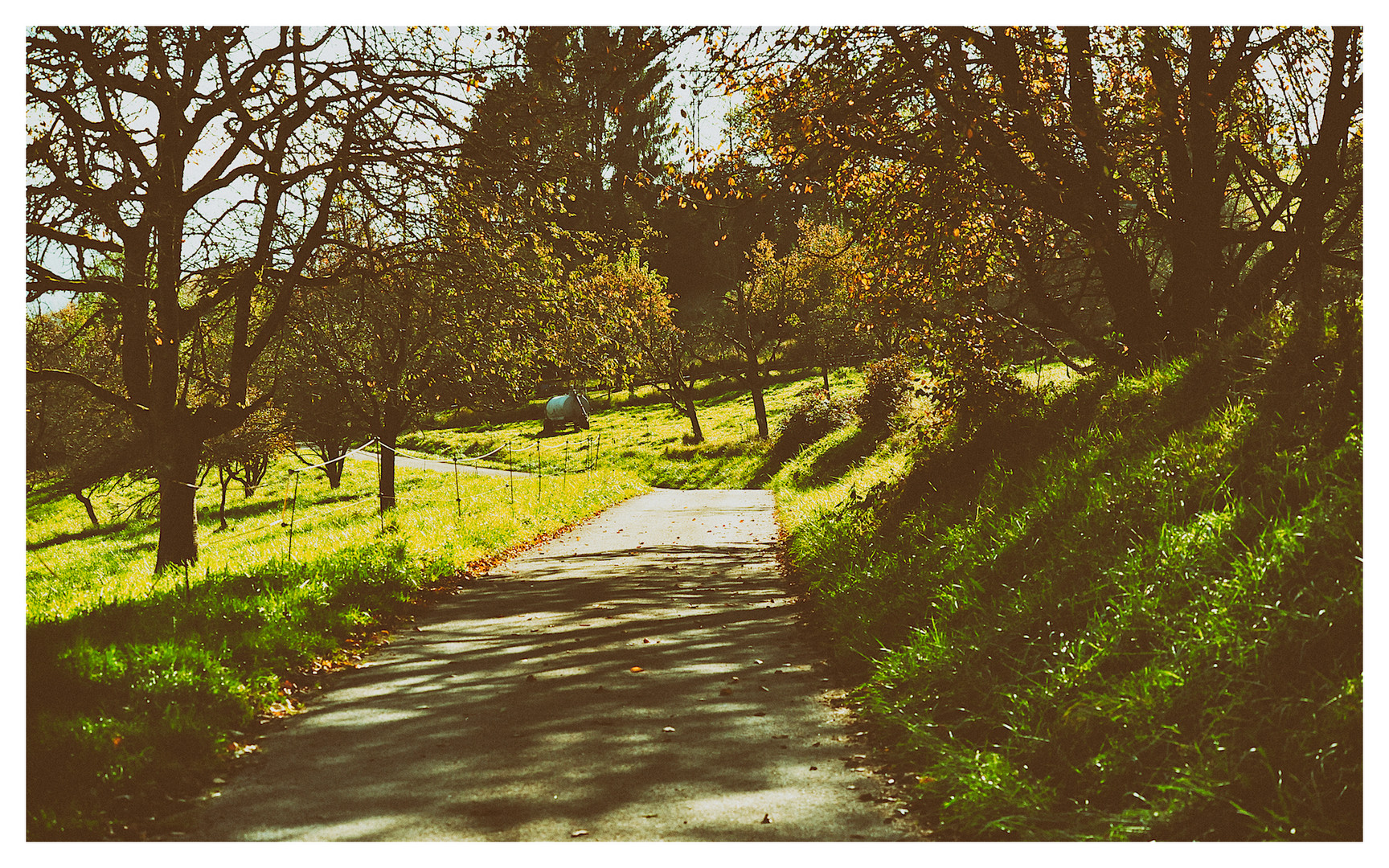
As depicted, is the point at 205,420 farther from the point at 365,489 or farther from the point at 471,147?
the point at 365,489

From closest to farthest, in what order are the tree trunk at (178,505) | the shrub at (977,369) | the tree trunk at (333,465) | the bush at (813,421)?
the shrub at (977,369)
the tree trunk at (178,505)
the bush at (813,421)
the tree trunk at (333,465)

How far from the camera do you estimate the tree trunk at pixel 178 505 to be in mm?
10047

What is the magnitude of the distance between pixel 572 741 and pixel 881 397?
Answer: 19676 millimetres

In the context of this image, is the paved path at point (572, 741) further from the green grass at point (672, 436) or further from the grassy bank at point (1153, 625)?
the green grass at point (672, 436)

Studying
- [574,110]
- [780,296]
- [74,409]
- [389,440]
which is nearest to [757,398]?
[780,296]

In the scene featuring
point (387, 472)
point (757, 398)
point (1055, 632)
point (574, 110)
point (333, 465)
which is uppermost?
point (574, 110)

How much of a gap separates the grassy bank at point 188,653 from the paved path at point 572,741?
0.31 m

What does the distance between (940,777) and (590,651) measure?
3.19 metres

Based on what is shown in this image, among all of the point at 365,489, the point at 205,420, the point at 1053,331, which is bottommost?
the point at 365,489

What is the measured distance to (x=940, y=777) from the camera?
3.80 m

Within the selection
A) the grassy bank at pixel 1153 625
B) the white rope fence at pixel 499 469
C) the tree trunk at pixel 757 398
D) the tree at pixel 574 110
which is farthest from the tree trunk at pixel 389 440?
the tree trunk at pixel 757 398

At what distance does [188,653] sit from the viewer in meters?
5.26

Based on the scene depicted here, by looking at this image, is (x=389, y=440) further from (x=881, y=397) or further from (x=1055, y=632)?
(x=1055, y=632)
